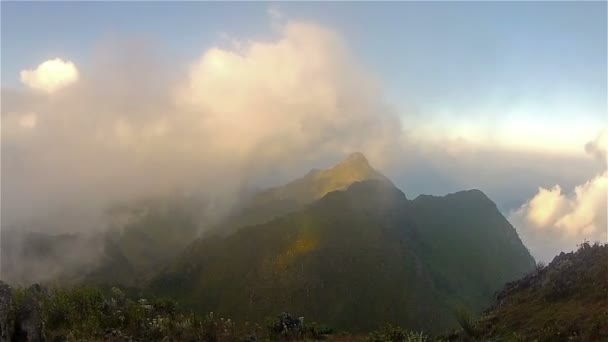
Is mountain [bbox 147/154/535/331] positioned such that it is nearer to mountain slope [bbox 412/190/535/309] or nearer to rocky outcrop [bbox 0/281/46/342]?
mountain slope [bbox 412/190/535/309]

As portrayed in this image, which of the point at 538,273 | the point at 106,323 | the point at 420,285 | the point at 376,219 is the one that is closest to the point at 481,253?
the point at 376,219

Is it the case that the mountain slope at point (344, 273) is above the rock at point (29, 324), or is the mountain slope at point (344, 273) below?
above

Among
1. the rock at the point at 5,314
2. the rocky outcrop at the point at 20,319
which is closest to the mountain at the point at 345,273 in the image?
the rocky outcrop at the point at 20,319

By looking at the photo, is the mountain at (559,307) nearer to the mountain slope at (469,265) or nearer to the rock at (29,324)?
the rock at (29,324)

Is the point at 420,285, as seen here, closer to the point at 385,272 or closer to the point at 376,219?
the point at 385,272

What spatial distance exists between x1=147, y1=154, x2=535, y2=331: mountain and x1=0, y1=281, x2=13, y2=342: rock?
103277 mm

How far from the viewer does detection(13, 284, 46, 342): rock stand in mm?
13625

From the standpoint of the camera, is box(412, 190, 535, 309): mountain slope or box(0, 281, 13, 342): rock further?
box(412, 190, 535, 309): mountain slope

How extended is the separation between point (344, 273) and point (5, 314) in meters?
144

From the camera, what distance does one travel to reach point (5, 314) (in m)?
13.0

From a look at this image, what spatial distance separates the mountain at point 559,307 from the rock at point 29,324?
13.9 m

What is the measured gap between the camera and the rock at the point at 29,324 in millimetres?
13625

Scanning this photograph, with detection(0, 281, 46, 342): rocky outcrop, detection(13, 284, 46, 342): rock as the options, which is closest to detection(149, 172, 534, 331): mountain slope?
detection(13, 284, 46, 342): rock

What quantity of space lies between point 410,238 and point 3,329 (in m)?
180
